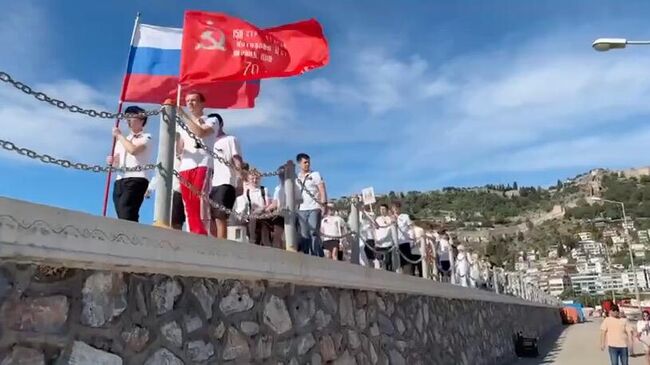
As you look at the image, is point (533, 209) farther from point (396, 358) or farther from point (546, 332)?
point (396, 358)

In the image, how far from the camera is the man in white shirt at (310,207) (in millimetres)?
6586

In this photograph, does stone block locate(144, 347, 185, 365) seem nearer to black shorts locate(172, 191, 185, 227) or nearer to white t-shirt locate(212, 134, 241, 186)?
black shorts locate(172, 191, 185, 227)

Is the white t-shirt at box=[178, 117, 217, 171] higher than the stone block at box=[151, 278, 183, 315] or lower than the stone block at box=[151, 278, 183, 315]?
higher

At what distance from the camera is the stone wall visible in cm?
287

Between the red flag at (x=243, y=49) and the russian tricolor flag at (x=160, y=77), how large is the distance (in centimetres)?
49

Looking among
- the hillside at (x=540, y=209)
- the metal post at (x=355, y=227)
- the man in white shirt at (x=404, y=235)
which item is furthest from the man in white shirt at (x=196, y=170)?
the hillside at (x=540, y=209)

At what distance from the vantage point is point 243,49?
6234 mm

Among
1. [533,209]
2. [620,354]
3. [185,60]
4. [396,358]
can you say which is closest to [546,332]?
[620,354]

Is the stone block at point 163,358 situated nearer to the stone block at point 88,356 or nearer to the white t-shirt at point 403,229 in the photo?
the stone block at point 88,356

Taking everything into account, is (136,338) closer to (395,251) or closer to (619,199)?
(395,251)

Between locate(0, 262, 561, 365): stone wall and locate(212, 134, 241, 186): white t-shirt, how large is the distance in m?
0.94

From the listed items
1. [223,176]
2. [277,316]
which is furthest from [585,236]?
[223,176]

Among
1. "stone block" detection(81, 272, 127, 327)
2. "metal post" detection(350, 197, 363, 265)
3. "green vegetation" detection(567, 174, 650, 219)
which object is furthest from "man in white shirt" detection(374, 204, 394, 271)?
"green vegetation" detection(567, 174, 650, 219)

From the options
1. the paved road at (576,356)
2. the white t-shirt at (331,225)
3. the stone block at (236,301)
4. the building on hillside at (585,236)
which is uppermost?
the building on hillside at (585,236)
